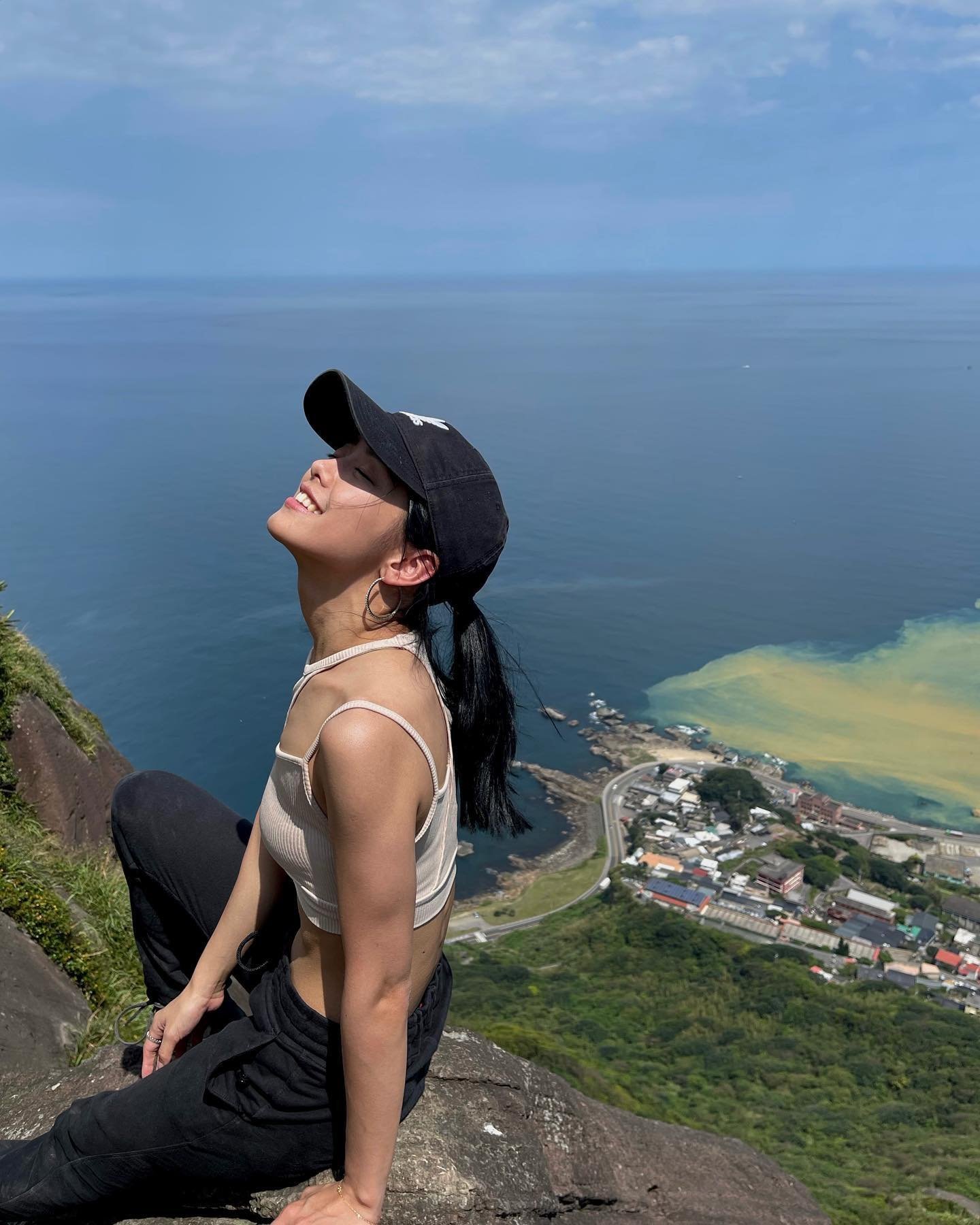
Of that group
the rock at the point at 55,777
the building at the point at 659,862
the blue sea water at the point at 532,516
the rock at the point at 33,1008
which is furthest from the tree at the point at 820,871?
the rock at the point at 33,1008

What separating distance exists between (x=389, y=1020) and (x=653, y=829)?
32595 millimetres

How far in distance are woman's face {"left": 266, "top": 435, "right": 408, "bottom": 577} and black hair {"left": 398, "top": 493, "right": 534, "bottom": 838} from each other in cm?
→ 5

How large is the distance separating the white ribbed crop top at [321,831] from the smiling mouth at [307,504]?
318 millimetres

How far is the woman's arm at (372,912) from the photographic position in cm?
206

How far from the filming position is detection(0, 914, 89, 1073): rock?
375cm

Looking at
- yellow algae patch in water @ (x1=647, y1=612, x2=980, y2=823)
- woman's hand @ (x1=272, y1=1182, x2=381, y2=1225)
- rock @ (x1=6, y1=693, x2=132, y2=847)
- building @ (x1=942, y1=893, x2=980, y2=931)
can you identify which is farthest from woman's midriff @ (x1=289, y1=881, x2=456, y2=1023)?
yellow algae patch in water @ (x1=647, y1=612, x2=980, y2=823)

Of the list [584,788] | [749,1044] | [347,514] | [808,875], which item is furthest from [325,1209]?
[584,788]

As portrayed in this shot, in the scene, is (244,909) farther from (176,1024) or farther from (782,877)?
(782,877)

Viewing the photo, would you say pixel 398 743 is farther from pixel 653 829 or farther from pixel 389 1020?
pixel 653 829

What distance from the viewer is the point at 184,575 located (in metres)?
51.3

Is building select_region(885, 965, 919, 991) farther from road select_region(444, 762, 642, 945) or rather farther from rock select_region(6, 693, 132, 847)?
rock select_region(6, 693, 132, 847)

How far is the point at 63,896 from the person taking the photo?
17.4 ft

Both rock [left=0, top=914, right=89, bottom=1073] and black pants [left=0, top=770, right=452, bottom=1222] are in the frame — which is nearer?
black pants [left=0, top=770, right=452, bottom=1222]

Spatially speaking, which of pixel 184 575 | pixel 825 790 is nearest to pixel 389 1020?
pixel 825 790
